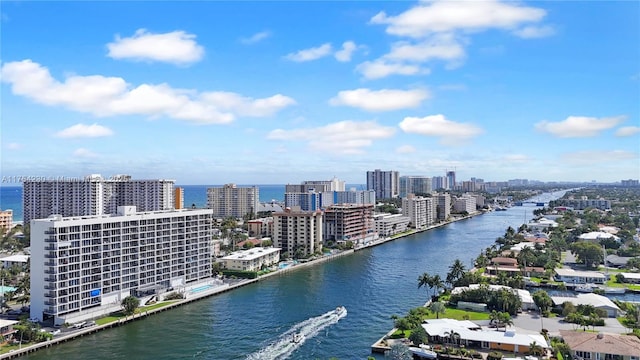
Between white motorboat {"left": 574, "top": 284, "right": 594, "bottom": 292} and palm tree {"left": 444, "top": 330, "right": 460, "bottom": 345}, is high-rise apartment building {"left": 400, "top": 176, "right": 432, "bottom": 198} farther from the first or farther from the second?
palm tree {"left": 444, "top": 330, "right": 460, "bottom": 345}

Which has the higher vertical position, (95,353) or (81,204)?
(81,204)

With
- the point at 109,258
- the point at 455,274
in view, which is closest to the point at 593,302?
the point at 455,274

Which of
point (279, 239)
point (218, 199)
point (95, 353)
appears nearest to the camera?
point (95, 353)

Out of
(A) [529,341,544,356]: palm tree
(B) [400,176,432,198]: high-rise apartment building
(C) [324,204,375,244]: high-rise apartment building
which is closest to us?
(A) [529,341,544,356]: palm tree

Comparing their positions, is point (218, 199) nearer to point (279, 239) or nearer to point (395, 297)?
point (279, 239)

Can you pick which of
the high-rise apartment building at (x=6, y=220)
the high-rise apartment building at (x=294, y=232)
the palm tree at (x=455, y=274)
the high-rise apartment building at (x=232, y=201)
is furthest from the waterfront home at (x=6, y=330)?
the high-rise apartment building at (x=232, y=201)

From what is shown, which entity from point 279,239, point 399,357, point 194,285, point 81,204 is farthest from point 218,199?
point 399,357

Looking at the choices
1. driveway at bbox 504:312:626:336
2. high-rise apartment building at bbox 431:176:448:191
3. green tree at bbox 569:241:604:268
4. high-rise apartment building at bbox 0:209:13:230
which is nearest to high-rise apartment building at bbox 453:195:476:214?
green tree at bbox 569:241:604:268

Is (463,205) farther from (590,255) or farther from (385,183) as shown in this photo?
(590,255)

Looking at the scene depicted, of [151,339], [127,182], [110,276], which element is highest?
[127,182]
